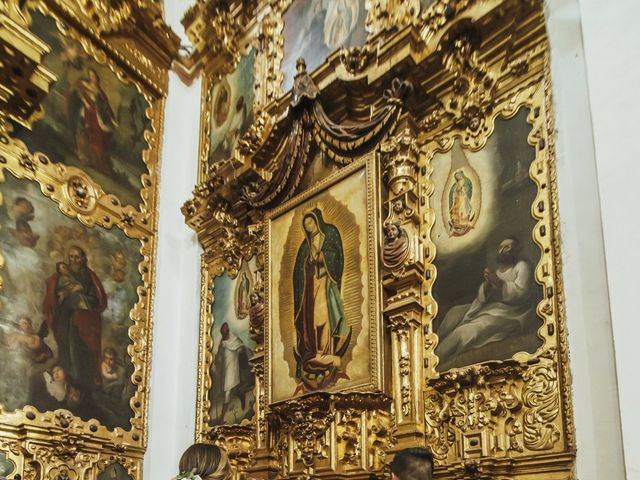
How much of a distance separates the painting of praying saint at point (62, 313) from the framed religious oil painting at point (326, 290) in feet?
6.41

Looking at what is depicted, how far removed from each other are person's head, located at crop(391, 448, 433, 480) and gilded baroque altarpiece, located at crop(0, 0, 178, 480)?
4.31 m

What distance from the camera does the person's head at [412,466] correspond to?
149 inches

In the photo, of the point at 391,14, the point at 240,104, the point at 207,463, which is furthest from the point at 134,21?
the point at 207,463

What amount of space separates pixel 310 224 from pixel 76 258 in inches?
106

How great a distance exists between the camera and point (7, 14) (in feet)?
23.5

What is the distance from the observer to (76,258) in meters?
7.74

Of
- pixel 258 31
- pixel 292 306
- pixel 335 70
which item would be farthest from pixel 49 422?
pixel 258 31

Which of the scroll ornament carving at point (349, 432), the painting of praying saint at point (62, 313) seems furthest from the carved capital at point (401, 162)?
the painting of praying saint at point (62, 313)

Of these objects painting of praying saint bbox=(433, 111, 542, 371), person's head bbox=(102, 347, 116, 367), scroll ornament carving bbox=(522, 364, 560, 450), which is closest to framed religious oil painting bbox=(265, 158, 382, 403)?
painting of praying saint bbox=(433, 111, 542, 371)

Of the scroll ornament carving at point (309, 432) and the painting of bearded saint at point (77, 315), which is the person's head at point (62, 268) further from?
the scroll ornament carving at point (309, 432)

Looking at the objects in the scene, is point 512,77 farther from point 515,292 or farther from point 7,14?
point 7,14

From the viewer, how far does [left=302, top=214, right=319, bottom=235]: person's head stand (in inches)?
273

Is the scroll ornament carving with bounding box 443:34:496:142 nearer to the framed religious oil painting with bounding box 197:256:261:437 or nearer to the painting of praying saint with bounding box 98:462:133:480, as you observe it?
the framed religious oil painting with bounding box 197:256:261:437

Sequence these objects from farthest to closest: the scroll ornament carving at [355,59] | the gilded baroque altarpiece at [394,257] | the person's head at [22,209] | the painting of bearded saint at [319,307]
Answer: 1. the person's head at [22,209]
2. the scroll ornament carving at [355,59]
3. the painting of bearded saint at [319,307]
4. the gilded baroque altarpiece at [394,257]
